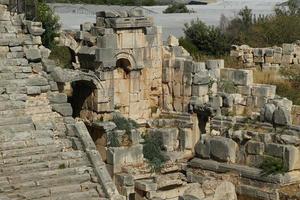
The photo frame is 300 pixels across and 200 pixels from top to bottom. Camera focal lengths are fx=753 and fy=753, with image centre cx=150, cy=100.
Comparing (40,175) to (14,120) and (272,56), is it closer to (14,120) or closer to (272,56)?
(14,120)

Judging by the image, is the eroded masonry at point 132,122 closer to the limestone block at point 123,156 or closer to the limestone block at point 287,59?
the limestone block at point 123,156

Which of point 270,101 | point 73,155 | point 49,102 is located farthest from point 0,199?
point 270,101

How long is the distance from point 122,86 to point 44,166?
16.8 ft

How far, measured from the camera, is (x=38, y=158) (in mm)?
15031

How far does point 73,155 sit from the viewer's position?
15.5m

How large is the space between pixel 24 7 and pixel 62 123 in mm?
6393

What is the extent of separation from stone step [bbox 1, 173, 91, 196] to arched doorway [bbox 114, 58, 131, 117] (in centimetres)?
450

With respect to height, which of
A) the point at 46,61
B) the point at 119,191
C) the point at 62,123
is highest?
the point at 46,61

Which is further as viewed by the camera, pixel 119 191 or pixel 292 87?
pixel 292 87

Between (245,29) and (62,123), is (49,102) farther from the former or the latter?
(245,29)

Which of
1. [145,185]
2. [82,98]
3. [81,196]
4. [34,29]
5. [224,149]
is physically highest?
[34,29]

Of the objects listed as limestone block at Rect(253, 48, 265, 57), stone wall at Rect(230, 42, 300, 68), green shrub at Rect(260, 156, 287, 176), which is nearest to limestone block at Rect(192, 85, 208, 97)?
green shrub at Rect(260, 156, 287, 176)

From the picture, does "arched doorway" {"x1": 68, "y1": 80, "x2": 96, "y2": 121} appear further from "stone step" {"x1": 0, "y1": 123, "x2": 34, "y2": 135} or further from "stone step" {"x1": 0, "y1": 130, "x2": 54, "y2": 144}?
"stone step" {"x1": 0, "y1": 123, "x2": 34, "y2": 135}

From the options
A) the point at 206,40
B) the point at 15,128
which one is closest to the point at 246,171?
the point at 15,128
